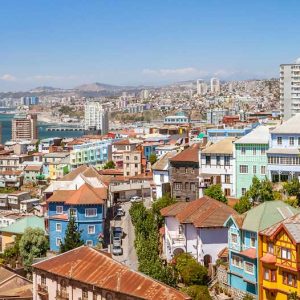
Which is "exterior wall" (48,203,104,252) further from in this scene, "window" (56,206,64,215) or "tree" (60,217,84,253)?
"tree" (60,217,84,253)

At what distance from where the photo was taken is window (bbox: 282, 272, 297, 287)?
44.6ft

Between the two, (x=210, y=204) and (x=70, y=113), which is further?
(x=70, y=113)

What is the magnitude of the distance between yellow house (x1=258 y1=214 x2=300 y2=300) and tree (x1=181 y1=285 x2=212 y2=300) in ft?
4.28

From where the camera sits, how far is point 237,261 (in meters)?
15.6

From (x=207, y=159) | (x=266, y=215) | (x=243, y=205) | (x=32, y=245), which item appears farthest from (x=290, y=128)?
(x=32, y=245)

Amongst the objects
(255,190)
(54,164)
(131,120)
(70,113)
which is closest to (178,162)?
(255,190)

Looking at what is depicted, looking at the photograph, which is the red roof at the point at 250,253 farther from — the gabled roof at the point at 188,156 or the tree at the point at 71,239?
the gabled roof at the point at 188,156

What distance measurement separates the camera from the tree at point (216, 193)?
2095 cm

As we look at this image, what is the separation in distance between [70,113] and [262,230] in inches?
7336

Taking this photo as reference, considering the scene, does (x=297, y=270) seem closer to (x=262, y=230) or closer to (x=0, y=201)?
(x=262, y=230)

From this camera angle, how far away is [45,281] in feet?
52.6

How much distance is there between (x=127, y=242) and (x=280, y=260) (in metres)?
8.07

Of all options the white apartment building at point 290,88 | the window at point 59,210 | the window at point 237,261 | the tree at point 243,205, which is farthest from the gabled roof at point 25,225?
the white apartment building at point 290,88

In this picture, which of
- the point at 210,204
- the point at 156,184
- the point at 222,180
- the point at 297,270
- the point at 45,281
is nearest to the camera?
the point at 297,270
